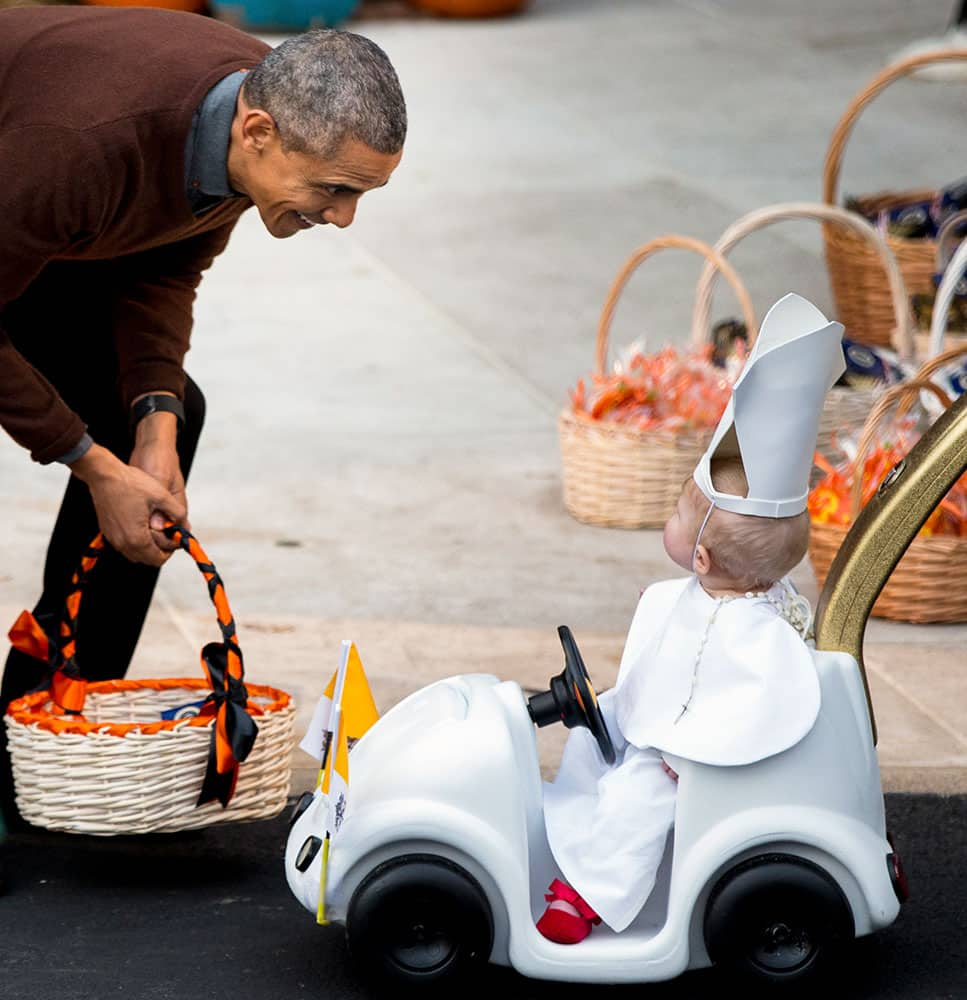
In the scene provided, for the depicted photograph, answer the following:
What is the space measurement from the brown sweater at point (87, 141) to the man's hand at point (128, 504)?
0.31 ft

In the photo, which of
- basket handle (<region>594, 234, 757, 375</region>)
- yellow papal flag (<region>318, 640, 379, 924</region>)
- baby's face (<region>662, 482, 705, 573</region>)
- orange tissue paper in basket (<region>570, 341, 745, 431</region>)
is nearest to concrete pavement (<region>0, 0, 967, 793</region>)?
orange tissue paper in basket (<region>570, 341, 745, 431</region>)

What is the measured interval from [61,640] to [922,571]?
82.7 inches

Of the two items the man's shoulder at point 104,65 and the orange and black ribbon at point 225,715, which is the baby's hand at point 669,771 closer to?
the orange and black ribbon at point 225,715

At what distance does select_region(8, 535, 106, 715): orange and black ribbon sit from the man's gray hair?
883 mm

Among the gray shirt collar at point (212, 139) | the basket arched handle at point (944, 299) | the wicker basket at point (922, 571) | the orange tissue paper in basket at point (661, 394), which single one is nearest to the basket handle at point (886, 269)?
the orange tissue paper in basket at point (661, 394)

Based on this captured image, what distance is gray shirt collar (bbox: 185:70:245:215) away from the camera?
2.80 metres

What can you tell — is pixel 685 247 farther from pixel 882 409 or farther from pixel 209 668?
pixel 209 668

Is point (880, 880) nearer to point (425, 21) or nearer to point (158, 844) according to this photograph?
point (158, 844)

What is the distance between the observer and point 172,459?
321 centimetres

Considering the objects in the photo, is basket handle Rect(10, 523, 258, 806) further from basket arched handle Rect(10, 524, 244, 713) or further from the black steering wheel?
the black steering wheel

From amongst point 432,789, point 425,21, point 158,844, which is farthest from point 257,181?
point 425,21

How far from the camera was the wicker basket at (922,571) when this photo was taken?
425cm

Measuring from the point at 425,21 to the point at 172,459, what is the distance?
29.2 feet

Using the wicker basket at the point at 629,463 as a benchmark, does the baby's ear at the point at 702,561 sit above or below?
above
